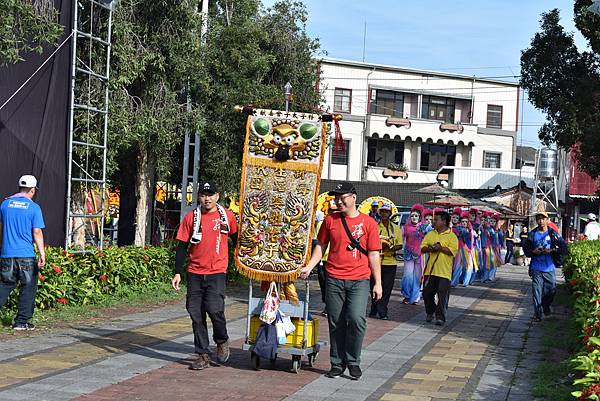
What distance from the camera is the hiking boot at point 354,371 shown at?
8.98 m

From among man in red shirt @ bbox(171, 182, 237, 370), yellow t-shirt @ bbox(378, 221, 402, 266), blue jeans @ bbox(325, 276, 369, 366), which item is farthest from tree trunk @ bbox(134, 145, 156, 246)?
blue jeans @ bbox(325, 276, 369, 366)

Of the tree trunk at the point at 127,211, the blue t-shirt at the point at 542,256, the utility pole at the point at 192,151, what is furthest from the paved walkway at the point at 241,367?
the tree trunk at the point at 127,211

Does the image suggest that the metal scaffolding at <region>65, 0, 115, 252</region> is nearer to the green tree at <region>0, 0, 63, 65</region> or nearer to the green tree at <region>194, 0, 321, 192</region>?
the green tree at <region>0, 0, 63, 65</region>

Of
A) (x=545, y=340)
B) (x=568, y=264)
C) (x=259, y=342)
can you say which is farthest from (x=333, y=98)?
(x=259, y=342)

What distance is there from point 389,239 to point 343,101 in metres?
37.0

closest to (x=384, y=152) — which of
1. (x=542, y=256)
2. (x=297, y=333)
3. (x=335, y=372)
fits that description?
(x=542, y=256)

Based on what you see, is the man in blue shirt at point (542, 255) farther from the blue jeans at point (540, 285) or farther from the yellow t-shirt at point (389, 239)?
the yellow t-shirt at point (389, 239)

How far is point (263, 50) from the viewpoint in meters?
24.4

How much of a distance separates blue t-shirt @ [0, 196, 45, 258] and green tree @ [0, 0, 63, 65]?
2.18 metres

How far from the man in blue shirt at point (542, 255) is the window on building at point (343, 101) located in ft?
121

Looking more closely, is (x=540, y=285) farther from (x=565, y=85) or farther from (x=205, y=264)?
(x=565, y=85)

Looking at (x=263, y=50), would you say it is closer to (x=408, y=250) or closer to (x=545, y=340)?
(x=408, y=250)

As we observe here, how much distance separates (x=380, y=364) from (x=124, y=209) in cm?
1346

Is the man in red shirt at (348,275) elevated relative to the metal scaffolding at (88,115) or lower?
lower
